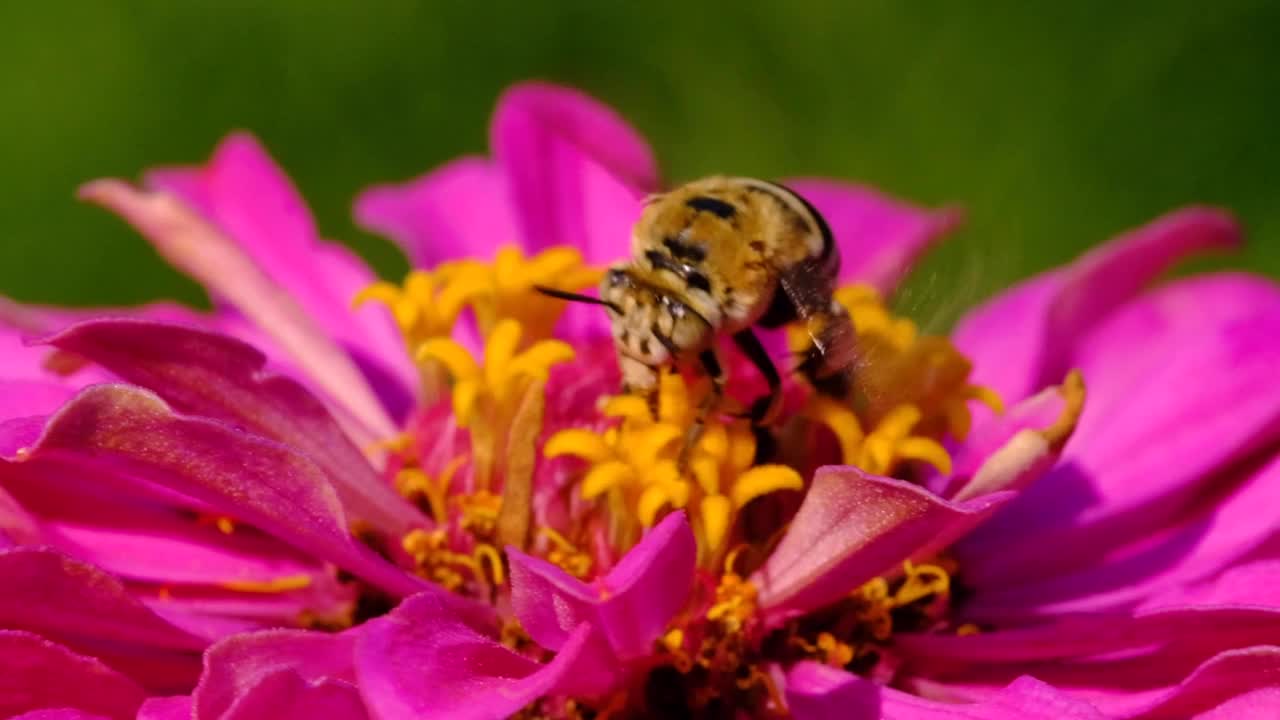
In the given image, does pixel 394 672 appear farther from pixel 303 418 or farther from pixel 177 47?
pixel 177 47

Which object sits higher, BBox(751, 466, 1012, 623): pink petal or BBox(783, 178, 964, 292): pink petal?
BBox(783, 178, 964, 292): pink petal

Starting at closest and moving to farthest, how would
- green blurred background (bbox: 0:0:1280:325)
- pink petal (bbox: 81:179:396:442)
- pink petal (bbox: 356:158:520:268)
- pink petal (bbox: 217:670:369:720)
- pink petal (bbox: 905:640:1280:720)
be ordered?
pink petal (bbox: 217:670:369:720) → pink petal (bbox: 905:640:1280:720) → pink petal (bbox: 81:179:396:442) → pink petal (bbox: 356:158:520:268) → green blurred background (bbox: 0:0:1280:325)

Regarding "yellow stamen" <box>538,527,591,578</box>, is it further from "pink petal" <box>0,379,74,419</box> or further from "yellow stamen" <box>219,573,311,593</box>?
"pink petal" <box>0,379,74,419</box>

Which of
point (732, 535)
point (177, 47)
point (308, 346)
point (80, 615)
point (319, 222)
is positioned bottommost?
point (732, 535)

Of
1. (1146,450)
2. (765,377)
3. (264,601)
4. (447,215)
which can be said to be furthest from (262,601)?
(1146,450)

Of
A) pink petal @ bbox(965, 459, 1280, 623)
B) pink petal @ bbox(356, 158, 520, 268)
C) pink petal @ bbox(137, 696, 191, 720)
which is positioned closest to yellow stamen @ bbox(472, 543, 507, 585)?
pink petal @ bbox(137, 696, 191, 720)

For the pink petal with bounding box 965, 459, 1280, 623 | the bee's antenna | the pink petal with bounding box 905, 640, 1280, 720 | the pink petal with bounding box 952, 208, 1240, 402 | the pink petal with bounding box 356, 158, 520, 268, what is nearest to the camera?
the pink petal with bounding box 905, 640, 1280, 720

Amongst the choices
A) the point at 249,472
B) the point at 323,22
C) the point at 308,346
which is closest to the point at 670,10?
the point at 323,22

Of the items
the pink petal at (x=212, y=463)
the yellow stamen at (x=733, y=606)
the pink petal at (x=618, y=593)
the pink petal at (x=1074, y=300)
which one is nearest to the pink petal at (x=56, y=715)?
the pink petal at (x=212, y=463)
